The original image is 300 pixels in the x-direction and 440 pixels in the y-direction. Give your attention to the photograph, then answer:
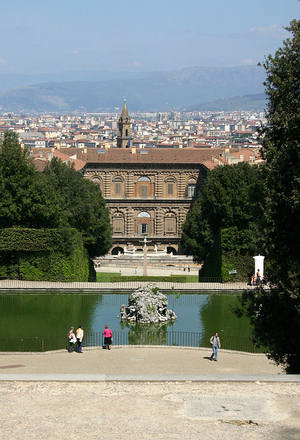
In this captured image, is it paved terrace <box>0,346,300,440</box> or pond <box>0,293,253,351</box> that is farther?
pond <box>0,293,253,351</box>

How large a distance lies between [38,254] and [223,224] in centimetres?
1457

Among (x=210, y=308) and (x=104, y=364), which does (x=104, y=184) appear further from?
(x=104, y=364)

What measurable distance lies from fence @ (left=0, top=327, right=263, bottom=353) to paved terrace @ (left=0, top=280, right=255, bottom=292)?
956 centimetres

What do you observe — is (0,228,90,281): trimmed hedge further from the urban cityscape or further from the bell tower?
the bell tower

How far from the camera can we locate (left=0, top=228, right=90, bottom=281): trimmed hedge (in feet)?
166

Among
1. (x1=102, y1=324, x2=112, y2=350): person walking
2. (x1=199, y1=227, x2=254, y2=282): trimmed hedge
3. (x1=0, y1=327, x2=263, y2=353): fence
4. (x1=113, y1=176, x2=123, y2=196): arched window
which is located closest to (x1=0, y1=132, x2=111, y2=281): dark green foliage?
(x1=199, y1=227, x2=254, y2=282): trimmed hedge

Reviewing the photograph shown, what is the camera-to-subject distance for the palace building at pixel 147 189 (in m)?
92.9

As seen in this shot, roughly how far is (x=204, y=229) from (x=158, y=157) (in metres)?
29.3

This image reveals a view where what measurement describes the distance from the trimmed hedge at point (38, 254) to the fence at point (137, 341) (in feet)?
47.0

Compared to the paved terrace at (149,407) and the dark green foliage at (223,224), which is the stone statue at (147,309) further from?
the paved terrace at (149,407)

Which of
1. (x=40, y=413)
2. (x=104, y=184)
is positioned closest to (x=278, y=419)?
(x=40, y=413)

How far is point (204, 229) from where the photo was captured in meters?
65.2

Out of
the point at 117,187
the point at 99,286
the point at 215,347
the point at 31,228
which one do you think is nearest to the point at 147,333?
the point at 215,347

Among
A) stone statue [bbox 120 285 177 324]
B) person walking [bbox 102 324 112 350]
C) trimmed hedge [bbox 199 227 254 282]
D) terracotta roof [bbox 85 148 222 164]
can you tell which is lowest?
person walking [bbox 102 324 112 350]
